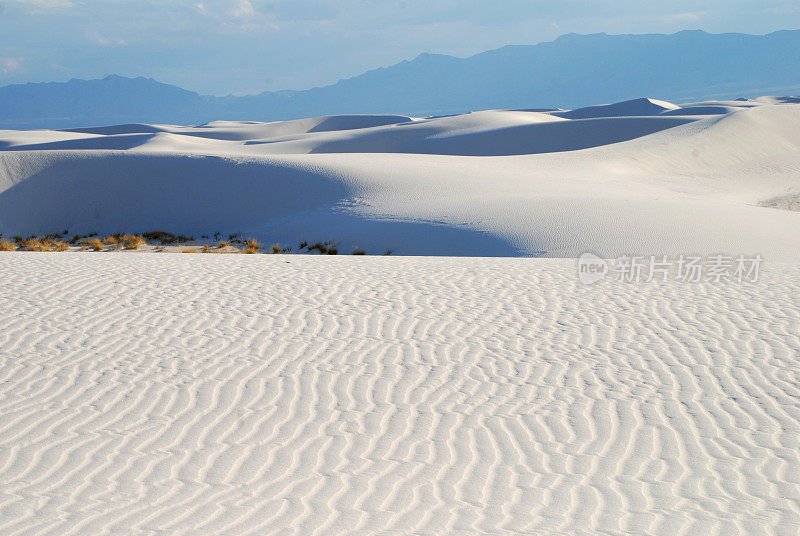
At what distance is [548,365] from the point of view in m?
6.19

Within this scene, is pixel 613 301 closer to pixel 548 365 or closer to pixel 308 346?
pixel 548 365

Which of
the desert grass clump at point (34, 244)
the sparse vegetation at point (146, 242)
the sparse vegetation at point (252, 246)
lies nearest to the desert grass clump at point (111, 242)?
the sparse vegetation at point (146, 242)

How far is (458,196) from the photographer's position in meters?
→ 19.4

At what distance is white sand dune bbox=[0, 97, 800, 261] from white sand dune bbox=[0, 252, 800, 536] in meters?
6.29

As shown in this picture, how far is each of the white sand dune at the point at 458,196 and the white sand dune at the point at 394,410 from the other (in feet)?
20.6

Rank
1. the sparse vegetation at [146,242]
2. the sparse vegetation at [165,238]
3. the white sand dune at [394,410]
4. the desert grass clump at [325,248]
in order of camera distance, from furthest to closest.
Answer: the sparse vegetation at [165,238]
the sparse vegetation at [146,242]
the desert grass clump at [325,248]
the white sand dune at [394,410]

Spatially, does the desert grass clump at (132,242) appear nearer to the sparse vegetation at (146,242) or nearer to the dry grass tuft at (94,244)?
the sparse vegetation at (146,242)

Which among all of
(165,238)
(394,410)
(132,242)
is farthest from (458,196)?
(394,410)

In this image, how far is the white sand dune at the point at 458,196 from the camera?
15172 mm

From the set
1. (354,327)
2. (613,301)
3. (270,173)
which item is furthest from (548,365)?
(270,173)

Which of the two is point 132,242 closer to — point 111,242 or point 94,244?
point 94,244

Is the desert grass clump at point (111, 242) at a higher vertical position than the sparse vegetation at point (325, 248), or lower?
lower

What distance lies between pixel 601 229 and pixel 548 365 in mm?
9516

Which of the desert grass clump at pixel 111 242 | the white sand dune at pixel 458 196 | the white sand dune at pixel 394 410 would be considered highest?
the white sand dune at pixel 458 196
